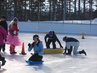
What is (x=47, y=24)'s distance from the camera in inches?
1012

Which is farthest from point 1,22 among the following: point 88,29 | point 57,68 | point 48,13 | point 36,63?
point 48,13

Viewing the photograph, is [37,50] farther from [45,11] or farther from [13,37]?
[45,11]

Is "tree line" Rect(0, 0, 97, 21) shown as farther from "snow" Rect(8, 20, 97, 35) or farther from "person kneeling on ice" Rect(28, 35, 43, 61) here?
"person kneeling on ice" Rect(28, 35, 43, 61)

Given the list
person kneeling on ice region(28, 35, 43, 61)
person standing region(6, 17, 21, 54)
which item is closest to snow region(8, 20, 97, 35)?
person standing region(6, 17, 21, 54)

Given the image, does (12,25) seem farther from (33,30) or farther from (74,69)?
(33,30)

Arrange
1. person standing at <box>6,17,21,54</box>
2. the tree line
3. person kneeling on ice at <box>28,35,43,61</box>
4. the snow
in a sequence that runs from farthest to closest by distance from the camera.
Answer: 1. the tree line
2. the snow
3. person standing at <box>6,17,21,54</box>
4. person kneeling on ice at <box>28,35,43,61</box>

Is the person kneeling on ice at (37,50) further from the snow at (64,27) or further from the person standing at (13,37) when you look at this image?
the snow at (64,27)

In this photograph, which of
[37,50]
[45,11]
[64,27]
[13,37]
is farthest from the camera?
[45,11]

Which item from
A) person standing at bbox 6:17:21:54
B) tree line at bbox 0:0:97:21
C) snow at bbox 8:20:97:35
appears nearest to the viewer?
person standing at bbox 6:17:21:54

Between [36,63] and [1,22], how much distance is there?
3.18 meters

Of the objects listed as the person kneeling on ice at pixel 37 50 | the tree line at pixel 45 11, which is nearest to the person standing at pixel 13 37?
the person kneeling on ice at pixel 37 50

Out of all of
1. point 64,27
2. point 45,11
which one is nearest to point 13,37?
point 64,27

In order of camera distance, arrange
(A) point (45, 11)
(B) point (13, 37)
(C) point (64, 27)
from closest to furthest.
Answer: (B) point (13, 37) → (C) point (64, 27) → (A) point (45, 11)

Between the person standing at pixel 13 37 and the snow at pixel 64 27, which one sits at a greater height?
the person standing at pixel 13 37
